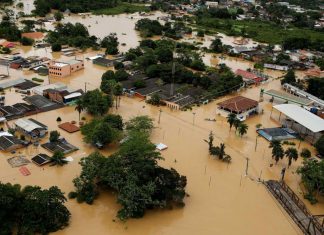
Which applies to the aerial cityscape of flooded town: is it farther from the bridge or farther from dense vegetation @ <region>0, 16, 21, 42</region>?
dense vegetation @ <region>0, 16, 21, 42</region>

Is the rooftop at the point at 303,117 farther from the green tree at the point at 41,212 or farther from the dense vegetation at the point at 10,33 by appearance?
the dense vegetation at the point at 10,33

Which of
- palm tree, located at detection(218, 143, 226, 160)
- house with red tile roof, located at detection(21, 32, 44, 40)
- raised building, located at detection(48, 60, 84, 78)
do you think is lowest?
palm tree, located at detection(218, 143, 226, 160)

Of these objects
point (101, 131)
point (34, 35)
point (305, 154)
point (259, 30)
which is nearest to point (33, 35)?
point (34, 35)

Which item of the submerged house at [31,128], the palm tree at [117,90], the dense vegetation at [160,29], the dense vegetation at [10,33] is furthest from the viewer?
the dense vegetation at [160,29]

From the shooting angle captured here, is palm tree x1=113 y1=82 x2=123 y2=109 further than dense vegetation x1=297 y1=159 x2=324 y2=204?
Yes

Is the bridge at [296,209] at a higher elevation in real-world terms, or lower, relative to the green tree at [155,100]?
lower

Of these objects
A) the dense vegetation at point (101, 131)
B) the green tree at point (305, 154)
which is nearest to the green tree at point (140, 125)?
the dense vegetation at point (101, 131)

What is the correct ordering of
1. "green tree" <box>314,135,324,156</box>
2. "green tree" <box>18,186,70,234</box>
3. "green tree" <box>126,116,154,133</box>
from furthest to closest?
"green tree" <box>126,116,154,133</box>
"green tree" <box>314,135,324,156</box>
"green tree" <box>18,186,70,234</box>

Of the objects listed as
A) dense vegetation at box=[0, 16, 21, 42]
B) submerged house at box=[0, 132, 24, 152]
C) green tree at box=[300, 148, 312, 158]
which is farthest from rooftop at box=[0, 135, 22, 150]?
dense vegetation at box=[0, 16, 21, 42]
